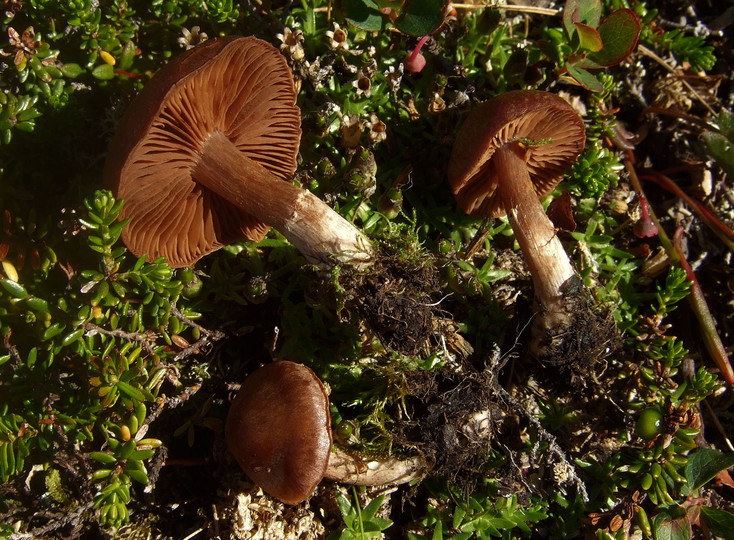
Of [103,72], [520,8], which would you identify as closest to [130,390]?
[103,72]

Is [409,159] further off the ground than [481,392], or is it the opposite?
[409,159]

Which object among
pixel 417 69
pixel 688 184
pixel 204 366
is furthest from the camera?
pixel 688 184

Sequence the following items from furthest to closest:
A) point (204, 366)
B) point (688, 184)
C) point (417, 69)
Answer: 1. point (688, 184)
2. point (417, 69)
3. point (204, 366)

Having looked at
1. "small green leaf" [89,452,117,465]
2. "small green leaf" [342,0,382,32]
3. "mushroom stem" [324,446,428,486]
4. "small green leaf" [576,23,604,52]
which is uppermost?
"small green leaf" [576,23,604,52]

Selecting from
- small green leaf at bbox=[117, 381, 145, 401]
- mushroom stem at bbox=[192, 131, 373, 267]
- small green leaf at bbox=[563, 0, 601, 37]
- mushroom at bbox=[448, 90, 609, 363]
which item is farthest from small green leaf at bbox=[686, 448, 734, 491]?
small green leaf at bbox=[117, 381, 145, 401]

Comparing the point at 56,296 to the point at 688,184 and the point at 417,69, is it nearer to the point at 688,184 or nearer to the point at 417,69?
the point at 417,69

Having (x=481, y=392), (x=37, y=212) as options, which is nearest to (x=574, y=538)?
(x=481, y=392)

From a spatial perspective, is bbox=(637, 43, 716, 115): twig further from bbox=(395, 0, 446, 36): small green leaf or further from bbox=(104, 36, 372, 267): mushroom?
bbox=(104, 36, 372, 267): mushroom
